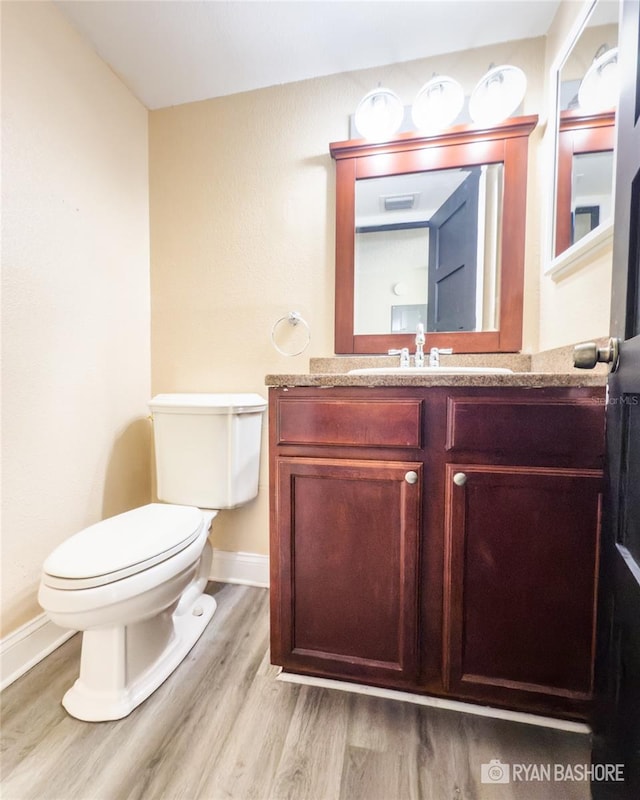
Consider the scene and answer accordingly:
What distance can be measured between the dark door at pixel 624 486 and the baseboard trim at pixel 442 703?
29 cm

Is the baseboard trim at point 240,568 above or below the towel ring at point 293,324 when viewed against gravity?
below

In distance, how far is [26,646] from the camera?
109cm

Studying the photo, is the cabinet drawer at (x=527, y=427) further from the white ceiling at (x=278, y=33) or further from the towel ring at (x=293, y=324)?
the white ceiling at (x=278, y=33)

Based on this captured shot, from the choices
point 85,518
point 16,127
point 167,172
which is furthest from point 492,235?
point 85,518

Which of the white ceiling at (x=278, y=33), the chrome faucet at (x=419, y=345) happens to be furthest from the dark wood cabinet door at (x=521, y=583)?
the white ceiling at (x=278, y=33)

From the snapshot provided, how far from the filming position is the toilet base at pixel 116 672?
3.05 ft

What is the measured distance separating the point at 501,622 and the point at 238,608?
100 centimetres

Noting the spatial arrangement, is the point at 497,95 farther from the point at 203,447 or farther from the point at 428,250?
the point at 203,447

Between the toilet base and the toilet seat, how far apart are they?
21cm

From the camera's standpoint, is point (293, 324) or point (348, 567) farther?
point (293, 324)

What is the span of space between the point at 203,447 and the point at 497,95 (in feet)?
5.59

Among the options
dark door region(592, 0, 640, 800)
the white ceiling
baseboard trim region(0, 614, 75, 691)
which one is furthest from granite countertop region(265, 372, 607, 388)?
the white ceiling

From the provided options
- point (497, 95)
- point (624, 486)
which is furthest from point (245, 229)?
point (624, 486)

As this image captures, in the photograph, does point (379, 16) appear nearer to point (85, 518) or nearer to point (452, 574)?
point (452, 574)
